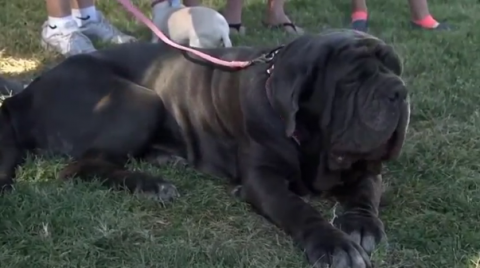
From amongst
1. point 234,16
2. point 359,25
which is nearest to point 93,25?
point 234,16

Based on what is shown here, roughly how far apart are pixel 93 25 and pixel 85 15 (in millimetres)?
120

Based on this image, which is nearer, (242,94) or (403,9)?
(242,94)

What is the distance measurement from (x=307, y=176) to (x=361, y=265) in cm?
53

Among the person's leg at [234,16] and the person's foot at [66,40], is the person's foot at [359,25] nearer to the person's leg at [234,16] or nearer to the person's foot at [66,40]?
the person's leg at [234,16]

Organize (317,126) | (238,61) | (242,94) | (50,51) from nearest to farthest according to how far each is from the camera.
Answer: (317,126), (242,94), (238,61), (50,51)

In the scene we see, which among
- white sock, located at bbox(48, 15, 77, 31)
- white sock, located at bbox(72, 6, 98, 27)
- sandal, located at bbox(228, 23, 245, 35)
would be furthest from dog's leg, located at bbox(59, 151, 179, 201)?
sandal, located at bbox(228, 23, 245, 35)

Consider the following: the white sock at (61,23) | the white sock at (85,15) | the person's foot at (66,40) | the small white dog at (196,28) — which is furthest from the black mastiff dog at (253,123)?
the white sock at (85,15)

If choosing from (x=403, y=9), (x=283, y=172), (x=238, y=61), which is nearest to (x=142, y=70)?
(x=238, y=61)

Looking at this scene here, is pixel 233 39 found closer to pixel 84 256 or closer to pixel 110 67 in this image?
pixel 110 67

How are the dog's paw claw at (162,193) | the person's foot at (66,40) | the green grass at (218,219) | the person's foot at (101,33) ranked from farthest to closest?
the person's foot at (101,33)
the person's foot at (66,40)
the dog's paw claw at (162,193)
the green grass at (218,219)

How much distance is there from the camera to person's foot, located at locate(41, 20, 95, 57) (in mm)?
4383

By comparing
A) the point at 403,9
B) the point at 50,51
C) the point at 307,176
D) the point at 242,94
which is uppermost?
the point at 242,94

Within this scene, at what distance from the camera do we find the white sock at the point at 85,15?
4.77 meters

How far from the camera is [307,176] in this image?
8.72ft
